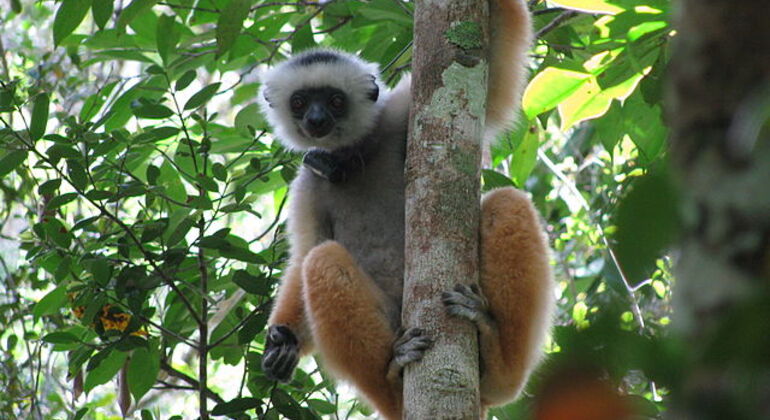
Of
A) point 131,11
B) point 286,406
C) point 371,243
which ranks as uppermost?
point 131,11

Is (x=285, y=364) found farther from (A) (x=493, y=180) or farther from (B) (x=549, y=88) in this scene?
(B) (x=549, y=88)

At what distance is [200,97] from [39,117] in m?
0.91

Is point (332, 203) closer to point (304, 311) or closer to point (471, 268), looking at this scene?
point (304, 311)

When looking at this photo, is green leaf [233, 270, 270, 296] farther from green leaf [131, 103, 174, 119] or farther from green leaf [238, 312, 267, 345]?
green leaf [131, 103, 174, 119]

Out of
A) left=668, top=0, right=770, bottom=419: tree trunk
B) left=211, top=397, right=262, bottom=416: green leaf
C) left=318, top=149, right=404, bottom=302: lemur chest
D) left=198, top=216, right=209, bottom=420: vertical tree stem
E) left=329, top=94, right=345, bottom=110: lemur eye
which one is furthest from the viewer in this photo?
left=329, top=94, right=345, bottom=110: lemur eye

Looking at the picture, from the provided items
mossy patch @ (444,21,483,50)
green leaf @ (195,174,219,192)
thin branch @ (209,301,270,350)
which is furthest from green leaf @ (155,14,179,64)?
mossy patch @ (444,21,483,50)

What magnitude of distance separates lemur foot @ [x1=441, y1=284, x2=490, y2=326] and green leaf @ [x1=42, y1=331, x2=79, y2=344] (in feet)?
8.08

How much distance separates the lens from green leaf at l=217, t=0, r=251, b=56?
515 centimetres

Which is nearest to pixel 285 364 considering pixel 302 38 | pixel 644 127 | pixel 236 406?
pixel 236 406

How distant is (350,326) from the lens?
4578 mm

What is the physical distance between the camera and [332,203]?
5.53 meters

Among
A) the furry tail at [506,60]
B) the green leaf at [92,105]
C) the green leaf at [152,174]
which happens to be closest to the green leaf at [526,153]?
the furry tail at [506,60]

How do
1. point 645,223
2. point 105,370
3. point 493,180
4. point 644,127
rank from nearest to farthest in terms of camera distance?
point 645,223, point 105,370, point 644,127, point 493,180

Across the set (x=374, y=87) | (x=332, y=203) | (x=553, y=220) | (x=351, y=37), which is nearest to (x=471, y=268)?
(x=332, y=203)
